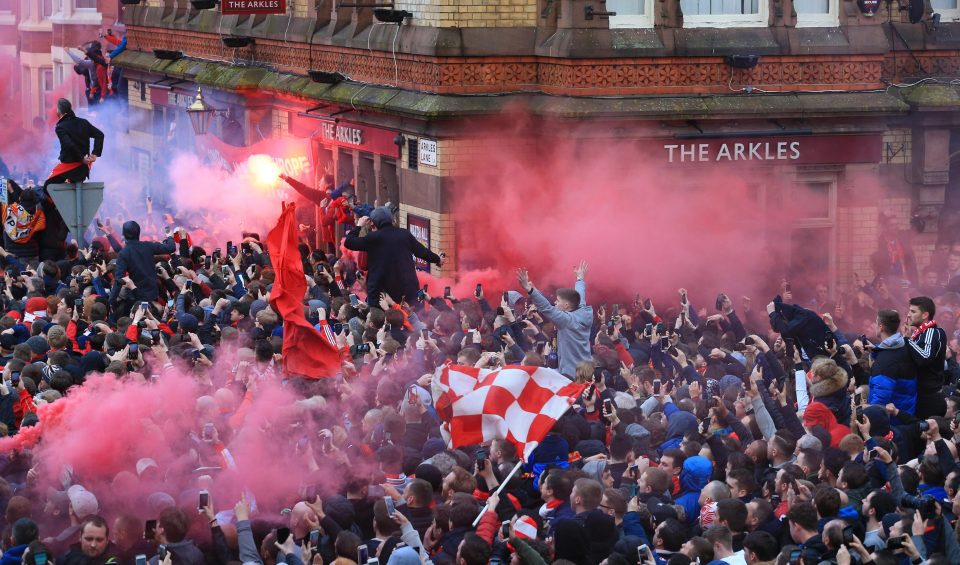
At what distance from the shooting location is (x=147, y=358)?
46.5ft

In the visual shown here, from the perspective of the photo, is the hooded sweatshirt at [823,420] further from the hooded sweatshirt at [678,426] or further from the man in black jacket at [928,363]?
the man in black jacket at [928,363]

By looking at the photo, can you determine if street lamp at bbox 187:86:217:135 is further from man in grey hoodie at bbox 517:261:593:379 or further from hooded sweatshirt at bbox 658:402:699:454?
hooded sweatshirt at bbox 658:402:699:454

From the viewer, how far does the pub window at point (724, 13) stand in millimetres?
21672

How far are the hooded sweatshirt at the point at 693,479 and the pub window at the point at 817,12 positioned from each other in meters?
12.2

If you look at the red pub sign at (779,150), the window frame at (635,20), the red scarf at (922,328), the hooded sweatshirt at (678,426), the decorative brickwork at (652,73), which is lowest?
the hooded sweatshirt at (678,426)

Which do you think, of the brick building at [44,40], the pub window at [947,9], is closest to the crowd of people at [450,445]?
the pub window at [947,9]

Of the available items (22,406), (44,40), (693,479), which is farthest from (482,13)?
(44,40)

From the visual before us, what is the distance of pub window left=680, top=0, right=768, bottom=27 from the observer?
71.1 ft

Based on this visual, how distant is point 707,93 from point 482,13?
294 centimetres

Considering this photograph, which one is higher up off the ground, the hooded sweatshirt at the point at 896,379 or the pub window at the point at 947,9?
the pub window at the point at 947,9

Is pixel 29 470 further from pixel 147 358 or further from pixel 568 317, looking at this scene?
pixel 568 317

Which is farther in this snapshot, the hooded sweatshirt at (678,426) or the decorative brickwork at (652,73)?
the decorative brickwork at (652,73)

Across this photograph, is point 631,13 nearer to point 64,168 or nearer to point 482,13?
point 482,13

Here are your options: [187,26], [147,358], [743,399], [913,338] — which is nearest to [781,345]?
[913,338]
